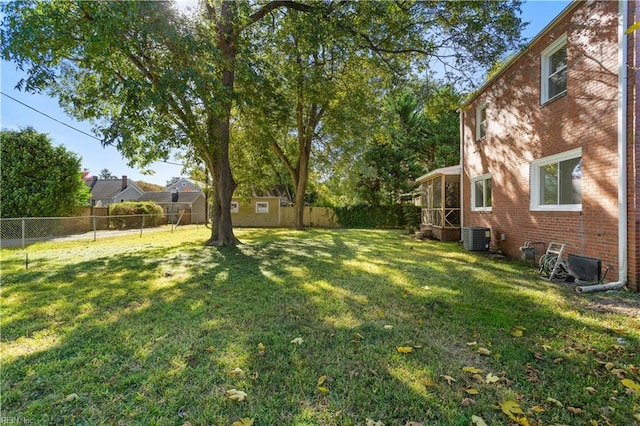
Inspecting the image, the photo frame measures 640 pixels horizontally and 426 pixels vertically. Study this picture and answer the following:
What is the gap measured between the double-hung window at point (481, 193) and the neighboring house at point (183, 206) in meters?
18.3

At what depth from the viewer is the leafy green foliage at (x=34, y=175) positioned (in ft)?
43.5

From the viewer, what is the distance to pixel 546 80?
24.5 ft

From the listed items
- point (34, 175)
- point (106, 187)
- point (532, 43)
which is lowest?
point (34, 175)

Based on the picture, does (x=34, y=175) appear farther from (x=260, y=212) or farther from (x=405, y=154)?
(x=405, y=154)

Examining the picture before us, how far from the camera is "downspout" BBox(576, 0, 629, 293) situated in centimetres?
517

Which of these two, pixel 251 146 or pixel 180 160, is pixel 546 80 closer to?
pixel 251 146

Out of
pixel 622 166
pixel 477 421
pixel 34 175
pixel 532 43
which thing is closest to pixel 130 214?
pixel 34 175

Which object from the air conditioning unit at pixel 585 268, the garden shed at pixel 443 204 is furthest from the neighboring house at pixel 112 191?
the air conditioning unit at pixel 585 268

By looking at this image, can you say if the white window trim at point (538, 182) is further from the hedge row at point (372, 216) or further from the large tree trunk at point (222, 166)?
the hedge row at point (372, 216)

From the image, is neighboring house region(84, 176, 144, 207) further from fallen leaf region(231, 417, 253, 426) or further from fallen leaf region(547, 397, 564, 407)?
fallen leaf region(547, 397, 564, 407)

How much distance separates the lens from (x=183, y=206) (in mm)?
29734

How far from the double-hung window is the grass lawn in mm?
5546

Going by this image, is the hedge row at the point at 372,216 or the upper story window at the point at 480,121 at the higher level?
the upper story window at the point at 480,121

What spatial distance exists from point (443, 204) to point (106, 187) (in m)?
42.5
